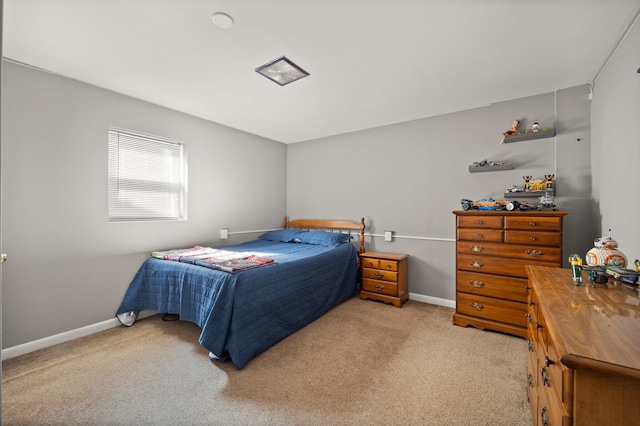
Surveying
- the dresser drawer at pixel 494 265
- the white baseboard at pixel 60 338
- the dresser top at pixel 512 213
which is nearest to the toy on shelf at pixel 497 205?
the dresser top at pixel 512 213

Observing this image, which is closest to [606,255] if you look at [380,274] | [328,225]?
[380,274]

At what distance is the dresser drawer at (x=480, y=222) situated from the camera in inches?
104

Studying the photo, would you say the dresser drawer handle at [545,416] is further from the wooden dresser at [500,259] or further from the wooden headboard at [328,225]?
the wooden headboard at [328,225]

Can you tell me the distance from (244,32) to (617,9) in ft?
7.76

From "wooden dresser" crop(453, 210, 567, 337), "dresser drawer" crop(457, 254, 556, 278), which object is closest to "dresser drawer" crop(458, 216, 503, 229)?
"wooden dresser" crop(453, 210, 567, 337)

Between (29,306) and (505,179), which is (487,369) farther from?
(29,306)

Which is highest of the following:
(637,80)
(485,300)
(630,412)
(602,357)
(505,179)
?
(637,80)

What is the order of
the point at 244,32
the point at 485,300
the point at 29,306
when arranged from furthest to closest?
the point at 485,300 → the point at 29,306 → the point at 244,32

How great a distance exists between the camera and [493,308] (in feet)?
8.80

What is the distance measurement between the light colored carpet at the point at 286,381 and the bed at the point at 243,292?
18 cm

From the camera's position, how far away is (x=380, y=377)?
2020 mm

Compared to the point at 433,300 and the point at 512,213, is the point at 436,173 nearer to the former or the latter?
the point at 512,213

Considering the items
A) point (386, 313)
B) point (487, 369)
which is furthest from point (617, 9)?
point (386, 313)

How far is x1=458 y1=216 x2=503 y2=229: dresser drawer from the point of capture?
8.70ft
